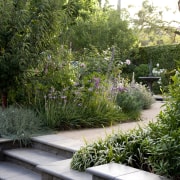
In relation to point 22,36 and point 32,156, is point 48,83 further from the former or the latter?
point 32,156

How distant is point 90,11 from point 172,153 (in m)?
12.8

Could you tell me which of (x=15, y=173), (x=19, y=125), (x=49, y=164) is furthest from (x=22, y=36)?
(x=49, y=164)

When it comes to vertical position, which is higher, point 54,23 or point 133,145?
point 54,23

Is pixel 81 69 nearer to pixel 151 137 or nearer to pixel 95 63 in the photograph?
pixel 95 63

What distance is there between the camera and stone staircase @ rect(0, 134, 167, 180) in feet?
9.52

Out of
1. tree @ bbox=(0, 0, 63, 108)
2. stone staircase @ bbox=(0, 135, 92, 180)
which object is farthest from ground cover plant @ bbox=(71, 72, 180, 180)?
tree @ bbox=(0, 0, 63, 108)

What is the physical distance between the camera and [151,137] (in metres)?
3.28

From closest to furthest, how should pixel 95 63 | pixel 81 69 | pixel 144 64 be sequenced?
pixel 81 69 → pixel 95 63 → pixel 144 64

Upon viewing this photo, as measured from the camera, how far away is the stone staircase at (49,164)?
2.90 metres

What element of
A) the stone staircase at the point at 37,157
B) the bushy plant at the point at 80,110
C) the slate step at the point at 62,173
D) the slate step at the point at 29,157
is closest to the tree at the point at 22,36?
the bushy plant at the point at 80,110

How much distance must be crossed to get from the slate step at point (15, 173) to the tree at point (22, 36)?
1857 millimetres

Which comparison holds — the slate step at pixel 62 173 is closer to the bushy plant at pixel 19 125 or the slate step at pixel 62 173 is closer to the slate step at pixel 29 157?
the slate step at pixel 29 157

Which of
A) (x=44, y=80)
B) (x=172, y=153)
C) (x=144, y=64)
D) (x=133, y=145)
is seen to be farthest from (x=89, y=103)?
(x=144, y=64)

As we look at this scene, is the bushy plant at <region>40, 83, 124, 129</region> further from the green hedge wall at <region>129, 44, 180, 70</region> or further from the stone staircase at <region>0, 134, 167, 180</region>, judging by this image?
the green hedge wall at <region>129, 44, 180, 70</region>
